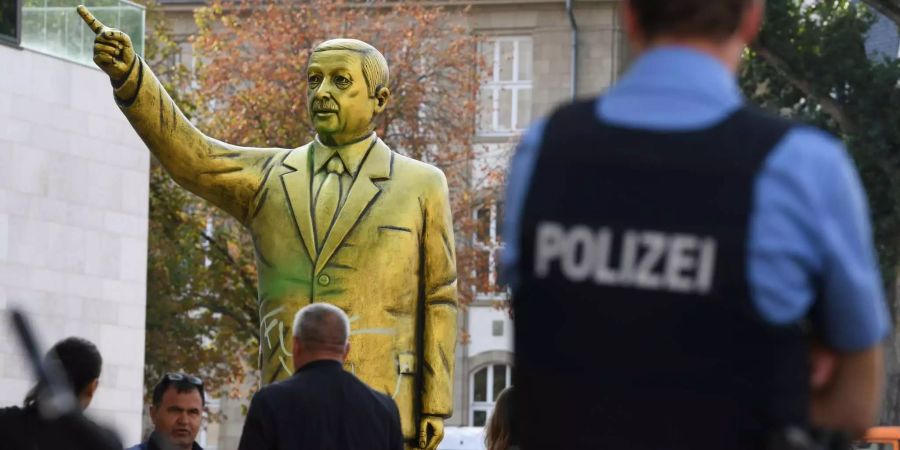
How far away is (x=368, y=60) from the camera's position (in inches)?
330

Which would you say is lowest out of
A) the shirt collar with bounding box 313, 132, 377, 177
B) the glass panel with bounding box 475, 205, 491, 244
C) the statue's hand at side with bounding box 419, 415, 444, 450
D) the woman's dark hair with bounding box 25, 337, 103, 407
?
the statue's hand at side with bounding box 419, 415, 444, 450

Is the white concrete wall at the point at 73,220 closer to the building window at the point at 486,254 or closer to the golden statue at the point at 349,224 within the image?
the building window at the point at 486,254

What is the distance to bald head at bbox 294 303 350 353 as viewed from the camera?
21.7ft

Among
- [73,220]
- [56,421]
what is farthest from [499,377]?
[56,421]

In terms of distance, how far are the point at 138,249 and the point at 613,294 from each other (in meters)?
25.5

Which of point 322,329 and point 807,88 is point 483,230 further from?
point 322,329

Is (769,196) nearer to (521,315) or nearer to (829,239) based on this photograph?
(829,239)

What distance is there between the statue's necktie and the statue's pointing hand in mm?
864

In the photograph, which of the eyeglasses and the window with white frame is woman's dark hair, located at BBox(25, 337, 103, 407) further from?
the window with white frame

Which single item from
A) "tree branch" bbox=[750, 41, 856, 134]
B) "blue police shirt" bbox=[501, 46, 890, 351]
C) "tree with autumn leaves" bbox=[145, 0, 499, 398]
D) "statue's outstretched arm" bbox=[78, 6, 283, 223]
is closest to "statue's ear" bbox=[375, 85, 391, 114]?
"statue's outstretched arm" bbox=[78, 6, 283, 223]

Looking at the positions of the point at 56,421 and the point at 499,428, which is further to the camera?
the point at 499,428

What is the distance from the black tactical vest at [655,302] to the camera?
10.9ft

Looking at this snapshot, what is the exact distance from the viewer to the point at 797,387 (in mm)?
3334

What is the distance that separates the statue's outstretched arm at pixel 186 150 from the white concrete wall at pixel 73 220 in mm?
16852
